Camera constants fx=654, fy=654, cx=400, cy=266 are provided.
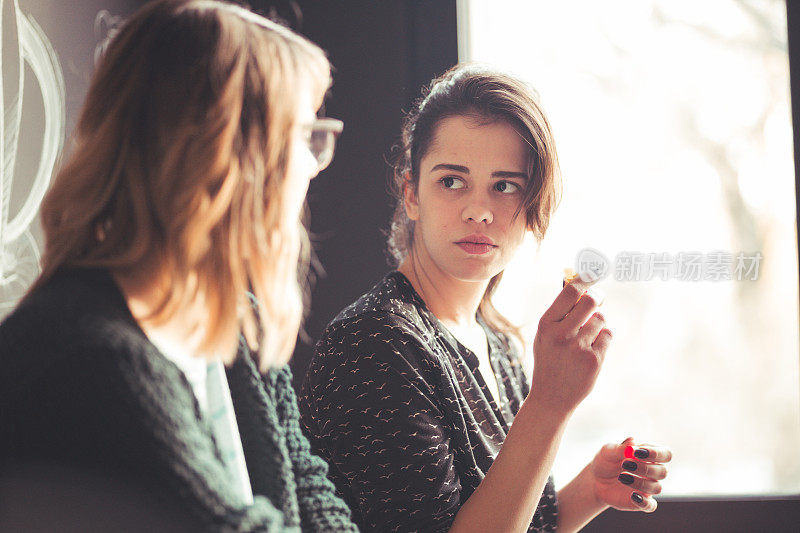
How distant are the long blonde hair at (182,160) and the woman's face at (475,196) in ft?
1.39

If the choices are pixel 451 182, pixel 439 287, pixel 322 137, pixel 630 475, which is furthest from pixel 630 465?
pixel 322 137

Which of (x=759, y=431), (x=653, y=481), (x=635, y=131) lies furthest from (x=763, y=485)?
(x=635, y=131)

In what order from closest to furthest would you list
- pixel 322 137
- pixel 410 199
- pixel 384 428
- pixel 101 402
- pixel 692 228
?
pixel 101 402
pixel 322 137
pixel 384 428
pixel 410 199
pixel 692 228

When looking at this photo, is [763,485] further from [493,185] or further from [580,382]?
[493,185]

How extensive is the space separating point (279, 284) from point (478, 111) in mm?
505

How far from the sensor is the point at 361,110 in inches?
55.2

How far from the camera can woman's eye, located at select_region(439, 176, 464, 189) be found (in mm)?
997

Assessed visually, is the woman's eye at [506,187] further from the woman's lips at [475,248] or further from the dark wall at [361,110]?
the dark wall at [361,110]

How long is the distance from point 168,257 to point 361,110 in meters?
0.92

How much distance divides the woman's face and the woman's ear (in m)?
0.06

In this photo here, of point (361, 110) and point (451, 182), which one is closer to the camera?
point (451, 182)

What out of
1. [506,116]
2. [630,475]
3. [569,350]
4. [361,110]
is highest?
[361,110]

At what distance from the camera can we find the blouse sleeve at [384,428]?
806mm

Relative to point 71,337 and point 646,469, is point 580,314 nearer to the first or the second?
point 646,469
